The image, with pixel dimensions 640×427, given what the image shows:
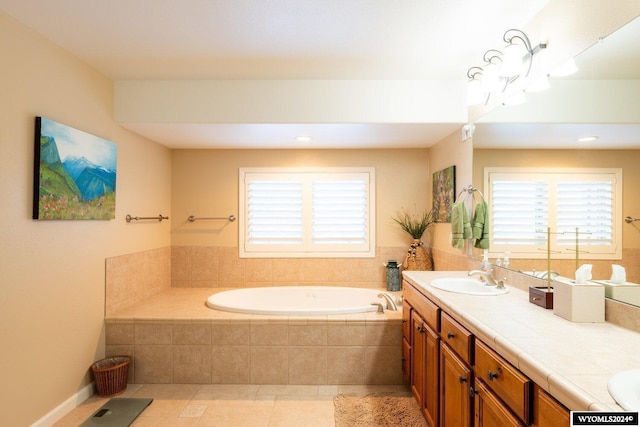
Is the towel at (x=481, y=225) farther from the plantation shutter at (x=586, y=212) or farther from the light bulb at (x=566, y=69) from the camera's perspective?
the light bulb at (x=566, y=69)

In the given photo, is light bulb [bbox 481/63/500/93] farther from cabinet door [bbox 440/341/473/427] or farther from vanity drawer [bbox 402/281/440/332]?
cabinet door [bbox 440/341/473/427]

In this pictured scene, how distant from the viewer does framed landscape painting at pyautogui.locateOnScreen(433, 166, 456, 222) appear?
3391mm

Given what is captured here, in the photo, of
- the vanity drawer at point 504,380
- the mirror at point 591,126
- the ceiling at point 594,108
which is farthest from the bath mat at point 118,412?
the ceiling at point 594,108

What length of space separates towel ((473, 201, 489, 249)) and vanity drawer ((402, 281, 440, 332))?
60 cm

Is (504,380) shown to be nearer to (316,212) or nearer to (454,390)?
(454,390)

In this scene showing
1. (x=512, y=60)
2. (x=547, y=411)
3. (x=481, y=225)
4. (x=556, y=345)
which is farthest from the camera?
(x=481, y=225)

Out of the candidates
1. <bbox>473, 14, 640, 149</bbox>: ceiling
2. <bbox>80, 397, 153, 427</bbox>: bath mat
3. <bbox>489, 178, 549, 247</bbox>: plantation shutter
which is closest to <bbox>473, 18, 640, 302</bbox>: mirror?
<bbox>473, 14, 640, 149</bbox>: ceiling

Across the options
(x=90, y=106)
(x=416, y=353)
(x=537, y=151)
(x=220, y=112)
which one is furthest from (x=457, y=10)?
(x=90, y=106)

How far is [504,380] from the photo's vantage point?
137 cm

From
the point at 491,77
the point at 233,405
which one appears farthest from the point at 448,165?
the point at 233,405

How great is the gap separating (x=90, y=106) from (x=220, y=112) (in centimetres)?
91

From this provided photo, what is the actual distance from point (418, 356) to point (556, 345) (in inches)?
50.5

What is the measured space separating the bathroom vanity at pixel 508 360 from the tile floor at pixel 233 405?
679 mm

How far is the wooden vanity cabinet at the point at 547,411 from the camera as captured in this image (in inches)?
40.9
